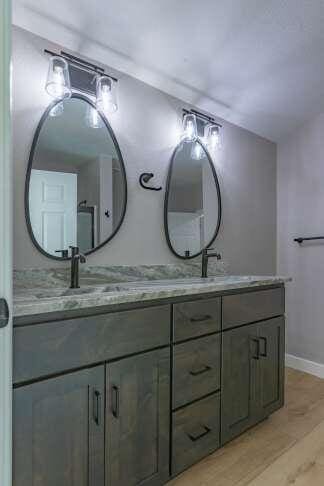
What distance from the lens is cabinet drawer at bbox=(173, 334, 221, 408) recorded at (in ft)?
4.78

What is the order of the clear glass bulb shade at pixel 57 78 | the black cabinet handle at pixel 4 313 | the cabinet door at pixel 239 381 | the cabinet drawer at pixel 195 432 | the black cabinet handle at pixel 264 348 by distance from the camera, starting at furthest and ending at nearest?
1. the black cabinet handle at pixel 264 348
2. the cabinet door at pixel 239 381
3. the clear glass bulb shade at pixel 57 78
4. the cabinet drawer at pixel 195 432
5. the black cabinet handle at pixel 4 313

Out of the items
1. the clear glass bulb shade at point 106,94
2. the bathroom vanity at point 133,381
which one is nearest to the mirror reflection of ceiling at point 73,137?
the clear glass bulb shade at point 106,94

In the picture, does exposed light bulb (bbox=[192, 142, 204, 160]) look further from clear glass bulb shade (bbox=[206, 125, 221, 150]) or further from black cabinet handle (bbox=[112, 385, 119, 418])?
black cabinet handle (bbox=[112, 385, 119, 418])

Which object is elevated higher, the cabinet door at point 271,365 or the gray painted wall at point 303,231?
the gray painted wall at point 303,231

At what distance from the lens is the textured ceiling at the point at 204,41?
1542 mm

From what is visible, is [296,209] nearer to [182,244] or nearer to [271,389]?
[182,244]

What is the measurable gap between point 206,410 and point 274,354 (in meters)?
0.66

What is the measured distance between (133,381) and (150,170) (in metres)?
1.29

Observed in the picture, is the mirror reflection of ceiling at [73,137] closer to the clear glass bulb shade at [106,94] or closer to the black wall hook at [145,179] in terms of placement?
the clear glass bulb shade at [106,94]

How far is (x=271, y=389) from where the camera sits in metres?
1.99

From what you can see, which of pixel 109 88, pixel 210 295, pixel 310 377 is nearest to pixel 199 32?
pixel 109 88

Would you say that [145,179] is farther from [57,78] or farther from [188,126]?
[57,78]

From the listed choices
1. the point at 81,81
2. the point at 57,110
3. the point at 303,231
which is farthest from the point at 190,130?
the point at 303,231

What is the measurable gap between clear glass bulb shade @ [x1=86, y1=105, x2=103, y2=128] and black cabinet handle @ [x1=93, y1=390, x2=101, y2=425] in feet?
4.42
